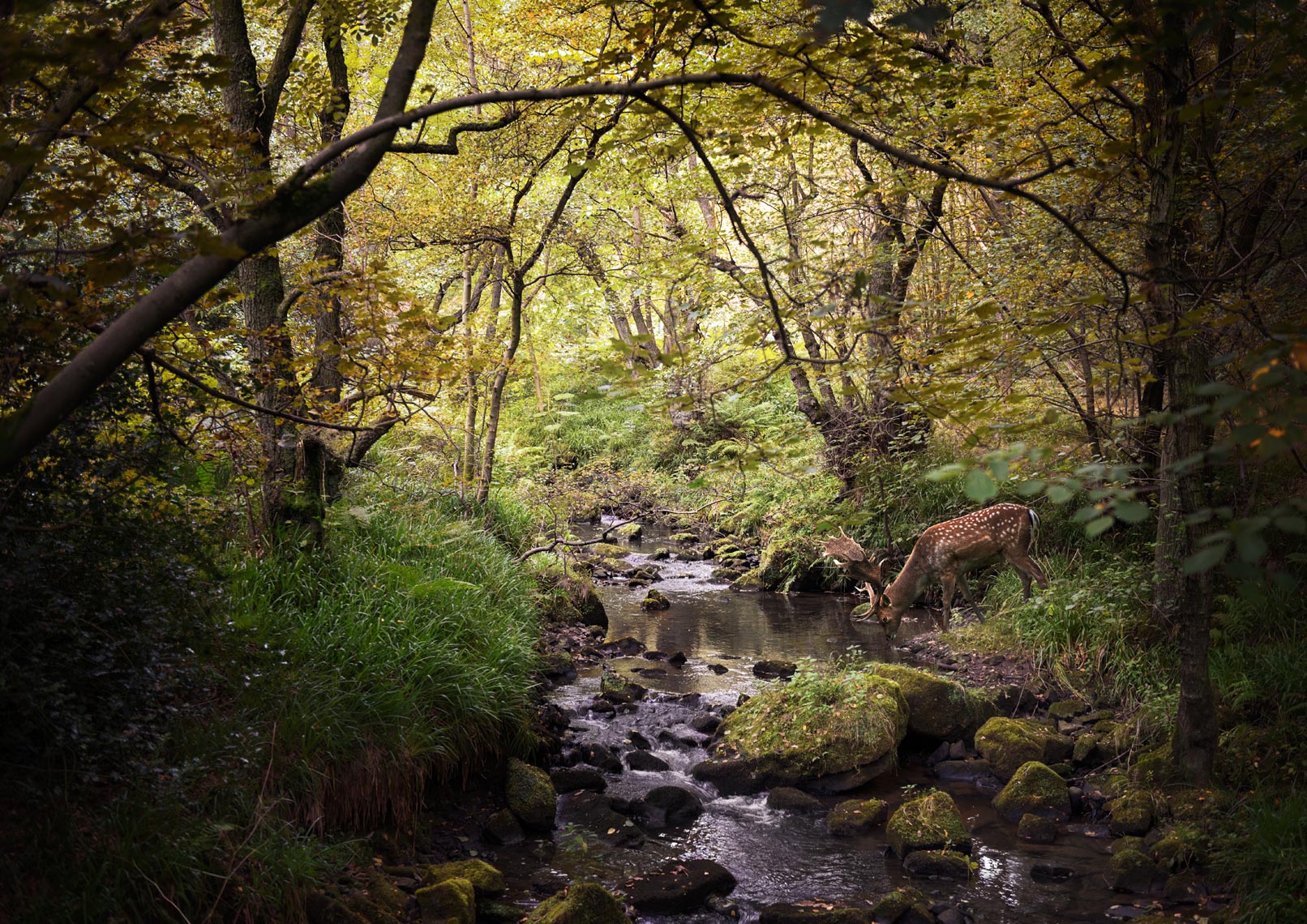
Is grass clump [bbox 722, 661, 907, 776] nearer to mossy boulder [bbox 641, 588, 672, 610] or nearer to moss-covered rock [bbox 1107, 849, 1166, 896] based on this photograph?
moss-covered rock [bbox 1107, 849, 1166, 896]

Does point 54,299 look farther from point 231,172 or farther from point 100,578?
point 100,578

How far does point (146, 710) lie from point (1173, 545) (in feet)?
22.0

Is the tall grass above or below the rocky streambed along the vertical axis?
above

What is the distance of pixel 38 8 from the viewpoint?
204cm

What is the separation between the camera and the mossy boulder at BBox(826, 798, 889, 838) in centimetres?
673

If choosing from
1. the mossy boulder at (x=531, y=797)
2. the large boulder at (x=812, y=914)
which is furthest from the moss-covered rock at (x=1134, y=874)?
the mossy boulder at (x=531, y=797)

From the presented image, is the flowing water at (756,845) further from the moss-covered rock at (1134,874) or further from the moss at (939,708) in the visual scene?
the moss at (939,708)

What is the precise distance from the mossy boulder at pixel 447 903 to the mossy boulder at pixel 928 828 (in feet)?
10.3

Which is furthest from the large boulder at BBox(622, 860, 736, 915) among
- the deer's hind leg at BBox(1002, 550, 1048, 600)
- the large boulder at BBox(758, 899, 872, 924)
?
the deer's hind leg at BBox(1002, 550, 1048, 600)

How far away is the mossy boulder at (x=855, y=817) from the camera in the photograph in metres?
6.73

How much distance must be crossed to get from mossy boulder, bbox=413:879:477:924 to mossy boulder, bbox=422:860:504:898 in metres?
0.18

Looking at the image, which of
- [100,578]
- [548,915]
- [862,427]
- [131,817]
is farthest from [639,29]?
[862,427]

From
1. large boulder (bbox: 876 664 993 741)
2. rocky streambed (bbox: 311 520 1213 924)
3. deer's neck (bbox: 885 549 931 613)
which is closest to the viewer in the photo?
rocky streambed (bbox: 311 520 1213 924)

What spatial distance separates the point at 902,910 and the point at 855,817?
1419 mm
